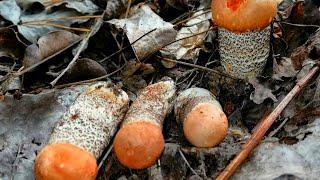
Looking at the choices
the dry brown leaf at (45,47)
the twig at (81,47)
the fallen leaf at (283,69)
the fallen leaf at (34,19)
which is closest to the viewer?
the fallen leaf at (283,69)

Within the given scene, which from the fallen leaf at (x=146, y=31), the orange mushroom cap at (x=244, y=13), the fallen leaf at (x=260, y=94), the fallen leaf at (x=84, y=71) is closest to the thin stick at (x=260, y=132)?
the fallen leaf at (x=260, y=94)

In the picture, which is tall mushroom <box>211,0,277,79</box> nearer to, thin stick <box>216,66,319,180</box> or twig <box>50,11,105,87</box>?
thin stick <box>216,66,319,180</box>

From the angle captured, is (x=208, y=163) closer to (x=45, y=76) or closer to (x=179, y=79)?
(x=179, y=79)

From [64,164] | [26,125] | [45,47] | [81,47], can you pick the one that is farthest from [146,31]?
[64,164]

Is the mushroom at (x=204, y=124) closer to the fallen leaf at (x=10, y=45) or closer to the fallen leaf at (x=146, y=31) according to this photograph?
the fallen leaf at (x=146, y=31)

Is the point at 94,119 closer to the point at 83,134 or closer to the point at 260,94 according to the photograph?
the point at 83,134

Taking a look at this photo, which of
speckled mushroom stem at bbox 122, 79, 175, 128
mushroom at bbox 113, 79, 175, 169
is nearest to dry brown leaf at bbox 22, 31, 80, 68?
speckled mushroom stem at bbox 122, 79, 175, 128

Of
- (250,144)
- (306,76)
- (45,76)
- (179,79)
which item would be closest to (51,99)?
(45,76)

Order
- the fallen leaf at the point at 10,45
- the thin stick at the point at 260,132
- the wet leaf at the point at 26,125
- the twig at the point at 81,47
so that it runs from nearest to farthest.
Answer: the thin stick at the point at 260,132
the wet leaf at the point at 26,125
the twig at the point at 81,47
the fallen leaf at the point at 10,45
